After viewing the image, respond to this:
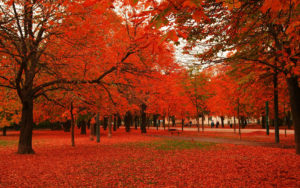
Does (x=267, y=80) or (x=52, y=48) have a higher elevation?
(x=52, y=48)

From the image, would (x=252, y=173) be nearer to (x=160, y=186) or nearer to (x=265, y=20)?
(x=160, y=186)

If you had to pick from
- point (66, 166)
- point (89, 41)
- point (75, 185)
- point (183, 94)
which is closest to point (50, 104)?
point (89, 41)

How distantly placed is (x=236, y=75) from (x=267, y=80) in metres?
2.08

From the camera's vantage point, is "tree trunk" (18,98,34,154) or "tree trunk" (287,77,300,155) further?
"tree trunk" (18,98,34,154)

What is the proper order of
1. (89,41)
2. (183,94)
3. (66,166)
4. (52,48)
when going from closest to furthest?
(66,166) → (89,41) → (52,48) → (183,94)

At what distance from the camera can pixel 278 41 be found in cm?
927

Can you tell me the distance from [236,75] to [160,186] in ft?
28.9

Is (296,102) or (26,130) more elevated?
(296,102)

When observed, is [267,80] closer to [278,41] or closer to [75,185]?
[278,41]

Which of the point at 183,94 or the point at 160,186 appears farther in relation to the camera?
the point at 183,94

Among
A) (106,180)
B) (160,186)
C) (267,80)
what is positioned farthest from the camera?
(267,80)

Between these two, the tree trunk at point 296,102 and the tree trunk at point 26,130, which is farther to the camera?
the tree trunk at point 26,130

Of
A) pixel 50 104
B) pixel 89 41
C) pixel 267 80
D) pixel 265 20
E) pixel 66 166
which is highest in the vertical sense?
pixel 89 41

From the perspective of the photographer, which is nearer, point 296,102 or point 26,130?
point 296,102
